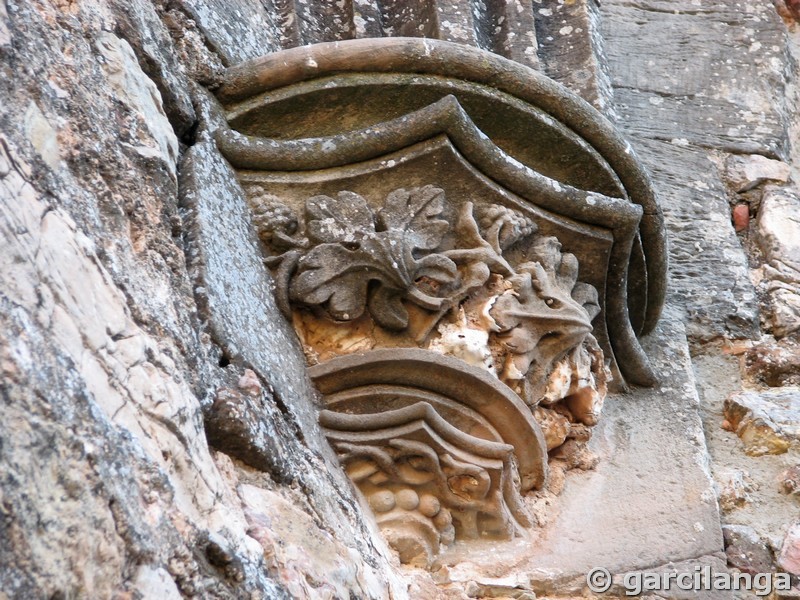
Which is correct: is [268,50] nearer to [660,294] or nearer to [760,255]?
[660,294]

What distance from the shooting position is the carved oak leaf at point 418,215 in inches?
77.5

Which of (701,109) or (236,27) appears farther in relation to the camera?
(701,109)

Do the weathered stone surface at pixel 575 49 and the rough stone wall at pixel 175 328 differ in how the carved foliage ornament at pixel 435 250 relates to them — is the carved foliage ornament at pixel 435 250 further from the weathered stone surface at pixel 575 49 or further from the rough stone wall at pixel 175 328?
the weathered stone surface at pixel 575 49

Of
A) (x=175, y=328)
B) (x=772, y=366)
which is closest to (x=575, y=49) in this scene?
(x=772, y=366)

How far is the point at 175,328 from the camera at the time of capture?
1.45 metres

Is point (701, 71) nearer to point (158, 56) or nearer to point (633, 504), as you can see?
point (633, 504)

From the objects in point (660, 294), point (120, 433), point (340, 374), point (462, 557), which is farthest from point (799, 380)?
point (120, 433)

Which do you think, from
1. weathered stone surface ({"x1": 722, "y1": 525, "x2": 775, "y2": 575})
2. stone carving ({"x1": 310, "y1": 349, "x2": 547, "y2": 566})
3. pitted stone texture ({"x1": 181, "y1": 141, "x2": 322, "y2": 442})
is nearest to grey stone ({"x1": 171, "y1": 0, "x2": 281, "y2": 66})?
pitted stone texture ({"x1": 181, "y1": 141, "x2": 322, "y2": 442})

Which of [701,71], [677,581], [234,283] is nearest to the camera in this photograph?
[234,283]

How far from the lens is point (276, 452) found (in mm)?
1523

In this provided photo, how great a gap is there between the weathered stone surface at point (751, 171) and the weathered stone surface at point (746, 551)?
3.86ft

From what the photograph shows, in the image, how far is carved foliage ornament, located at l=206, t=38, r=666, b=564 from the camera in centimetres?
187

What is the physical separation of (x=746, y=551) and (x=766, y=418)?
1.27 ft

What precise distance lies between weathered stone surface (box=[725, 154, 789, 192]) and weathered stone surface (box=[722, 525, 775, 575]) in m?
1.18
